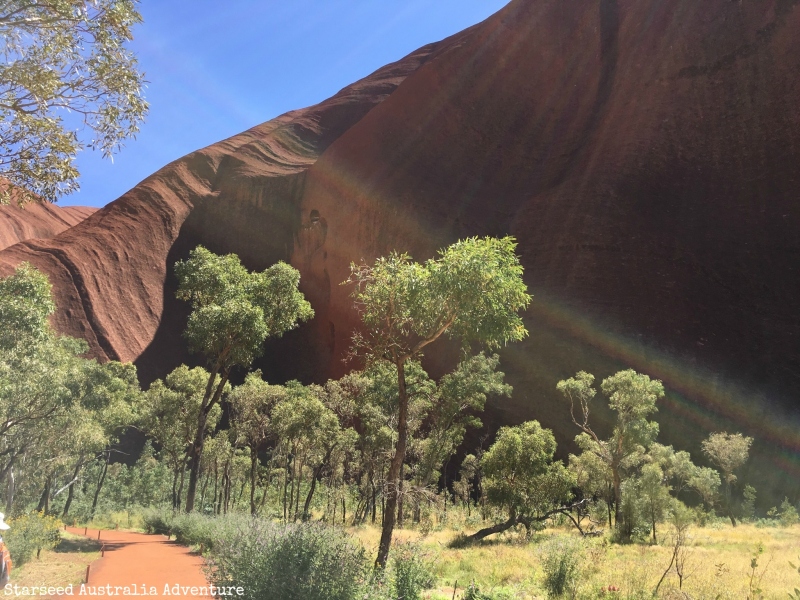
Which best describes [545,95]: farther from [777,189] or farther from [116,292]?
[116,292]

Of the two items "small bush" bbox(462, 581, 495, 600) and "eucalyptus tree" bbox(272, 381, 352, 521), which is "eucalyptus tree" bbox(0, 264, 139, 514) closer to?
"eucalyptus tree" bbox(272, 381, 352, 521)

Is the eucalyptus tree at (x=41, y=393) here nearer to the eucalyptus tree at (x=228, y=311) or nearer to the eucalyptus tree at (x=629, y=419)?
the eucalyptus tree at (x=228, y=311)

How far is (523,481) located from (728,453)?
11.1 m

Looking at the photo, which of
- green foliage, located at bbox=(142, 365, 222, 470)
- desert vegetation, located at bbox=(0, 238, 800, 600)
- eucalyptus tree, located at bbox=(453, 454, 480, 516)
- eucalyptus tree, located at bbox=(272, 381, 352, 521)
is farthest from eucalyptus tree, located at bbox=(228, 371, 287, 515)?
eucalyptus tree, located at bbox=(453, 454, 480, 516)

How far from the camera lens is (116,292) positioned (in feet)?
160

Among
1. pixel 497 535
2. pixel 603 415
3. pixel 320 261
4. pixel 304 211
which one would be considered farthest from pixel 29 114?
pixel 304 211

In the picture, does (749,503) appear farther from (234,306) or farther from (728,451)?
(234,306)

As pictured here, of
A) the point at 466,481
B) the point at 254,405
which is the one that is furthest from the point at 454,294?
the point at 466,481

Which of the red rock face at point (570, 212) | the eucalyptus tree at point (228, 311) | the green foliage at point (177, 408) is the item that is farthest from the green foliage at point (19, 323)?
the red rock face at point (570, 212)

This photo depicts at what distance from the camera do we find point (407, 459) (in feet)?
97.1

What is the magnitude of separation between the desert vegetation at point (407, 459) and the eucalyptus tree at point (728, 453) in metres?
0.14

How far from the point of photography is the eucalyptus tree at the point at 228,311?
16.6 metres

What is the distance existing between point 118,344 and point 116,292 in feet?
19.7

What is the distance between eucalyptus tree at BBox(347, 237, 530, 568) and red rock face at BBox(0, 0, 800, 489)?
72.9ft
